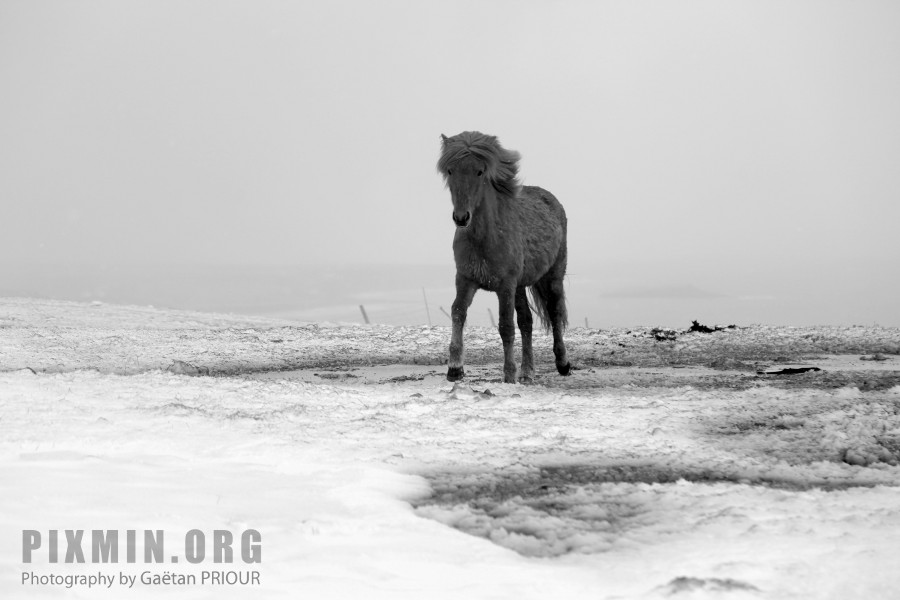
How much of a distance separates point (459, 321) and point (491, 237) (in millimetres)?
929

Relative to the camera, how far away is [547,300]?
11.1 meters

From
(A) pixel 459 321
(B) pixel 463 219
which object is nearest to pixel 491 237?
(B) pixel 463 219

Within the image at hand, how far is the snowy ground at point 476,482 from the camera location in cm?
304

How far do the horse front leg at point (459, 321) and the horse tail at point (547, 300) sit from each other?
2.18m

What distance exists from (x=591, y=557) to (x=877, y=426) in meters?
3.32

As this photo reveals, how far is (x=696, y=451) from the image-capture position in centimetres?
512

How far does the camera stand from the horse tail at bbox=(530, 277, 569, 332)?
1107 cm

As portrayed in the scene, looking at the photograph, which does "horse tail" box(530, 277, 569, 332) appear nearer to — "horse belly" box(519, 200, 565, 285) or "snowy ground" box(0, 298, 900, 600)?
"horse belly" box(519, 200, 565, 285)

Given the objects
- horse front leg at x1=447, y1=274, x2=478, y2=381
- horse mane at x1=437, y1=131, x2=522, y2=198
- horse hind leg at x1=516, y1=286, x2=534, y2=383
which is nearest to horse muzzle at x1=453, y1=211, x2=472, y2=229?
horse mane at x1=437, y1=131, x2=522, y2=198

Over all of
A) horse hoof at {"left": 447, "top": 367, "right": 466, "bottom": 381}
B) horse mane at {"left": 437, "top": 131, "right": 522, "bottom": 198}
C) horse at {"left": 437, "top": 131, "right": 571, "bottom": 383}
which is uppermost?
horse mane at {"left": 437, "top": 131, "right": 522, "bottom": 198}

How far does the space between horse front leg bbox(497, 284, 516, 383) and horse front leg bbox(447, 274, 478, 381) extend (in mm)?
341

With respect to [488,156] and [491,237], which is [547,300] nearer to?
[491,237]

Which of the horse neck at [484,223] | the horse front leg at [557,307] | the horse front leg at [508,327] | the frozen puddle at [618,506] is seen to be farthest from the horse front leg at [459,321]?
the frozen puddle at [618,506]

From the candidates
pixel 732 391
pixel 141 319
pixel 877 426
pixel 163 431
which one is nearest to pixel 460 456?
pixel 163 431
